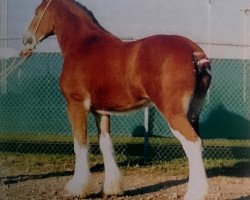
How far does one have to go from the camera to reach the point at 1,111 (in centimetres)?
502

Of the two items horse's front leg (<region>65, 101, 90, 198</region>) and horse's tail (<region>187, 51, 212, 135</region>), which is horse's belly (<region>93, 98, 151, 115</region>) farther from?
horse's tail (<region>187, 51, 212, 135</region>)

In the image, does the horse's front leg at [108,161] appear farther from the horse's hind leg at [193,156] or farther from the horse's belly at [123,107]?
the horse's hind leg at [193,156]

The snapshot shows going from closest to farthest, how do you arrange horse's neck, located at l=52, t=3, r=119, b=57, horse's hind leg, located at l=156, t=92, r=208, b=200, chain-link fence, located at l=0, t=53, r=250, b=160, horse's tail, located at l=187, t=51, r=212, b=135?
horse's hind leg, located at l=156, t=92, r=208, b=200 < horse's tail, located at l=187, t=51, r=212, b=135 < horse's neck, located at l=52, t=3, r=119, b=57 < chain-link fence, located at l=0, t=53, r=250, b=160

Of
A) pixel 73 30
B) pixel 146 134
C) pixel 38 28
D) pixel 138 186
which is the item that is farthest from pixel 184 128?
pixel 146 134

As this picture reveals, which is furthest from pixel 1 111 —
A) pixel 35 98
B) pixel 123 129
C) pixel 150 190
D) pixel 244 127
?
pixel 244 127

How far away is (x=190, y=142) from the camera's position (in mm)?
2527

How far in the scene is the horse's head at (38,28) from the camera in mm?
3420

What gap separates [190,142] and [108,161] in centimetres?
86

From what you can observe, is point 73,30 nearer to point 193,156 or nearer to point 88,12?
point 88,12

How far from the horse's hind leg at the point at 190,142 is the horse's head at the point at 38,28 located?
4.36 feet

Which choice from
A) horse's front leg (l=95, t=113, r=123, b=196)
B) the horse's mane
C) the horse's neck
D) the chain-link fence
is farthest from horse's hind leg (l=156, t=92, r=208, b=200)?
the chain-link fence

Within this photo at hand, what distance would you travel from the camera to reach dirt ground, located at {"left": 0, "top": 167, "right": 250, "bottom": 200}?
3.16 meters

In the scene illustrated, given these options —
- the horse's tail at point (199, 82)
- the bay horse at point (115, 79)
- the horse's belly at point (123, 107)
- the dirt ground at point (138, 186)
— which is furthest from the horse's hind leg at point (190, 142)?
the dirt ground at point (138, 186)

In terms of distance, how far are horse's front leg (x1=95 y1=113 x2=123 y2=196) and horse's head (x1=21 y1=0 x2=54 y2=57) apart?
76cm
